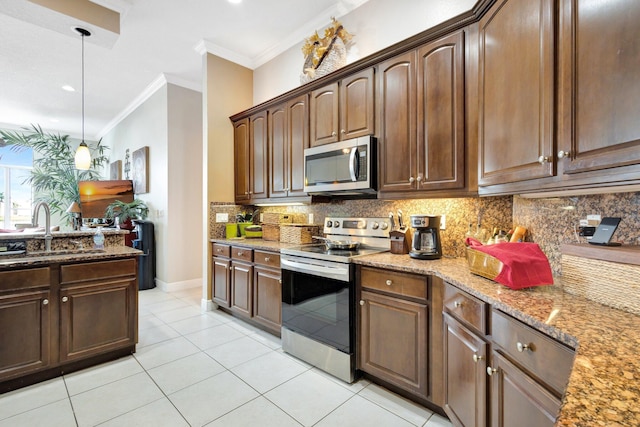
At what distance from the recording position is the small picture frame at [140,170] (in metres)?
5.05

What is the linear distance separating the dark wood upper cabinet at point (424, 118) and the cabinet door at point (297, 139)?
87 cm

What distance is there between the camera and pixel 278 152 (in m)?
3.31

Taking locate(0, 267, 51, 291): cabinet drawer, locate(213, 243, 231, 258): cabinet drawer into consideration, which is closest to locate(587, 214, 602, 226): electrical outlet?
locate(213, 243, 231, 258): cabinet drawer

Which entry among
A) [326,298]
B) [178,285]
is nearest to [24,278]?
[326,298]

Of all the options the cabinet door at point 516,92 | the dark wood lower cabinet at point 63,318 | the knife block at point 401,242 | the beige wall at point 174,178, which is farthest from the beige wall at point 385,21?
the dark wood lower cabinet at point 63,318

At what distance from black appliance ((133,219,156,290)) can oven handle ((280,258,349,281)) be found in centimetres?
321

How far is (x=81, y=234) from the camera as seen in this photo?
259 cm

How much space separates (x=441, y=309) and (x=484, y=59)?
58.2 inches

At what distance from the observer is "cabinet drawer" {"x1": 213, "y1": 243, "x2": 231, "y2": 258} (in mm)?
3367

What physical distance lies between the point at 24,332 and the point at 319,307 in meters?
2.07

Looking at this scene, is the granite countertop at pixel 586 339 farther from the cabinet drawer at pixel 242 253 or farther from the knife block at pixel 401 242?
the cabinet drawer at pixel 242 253

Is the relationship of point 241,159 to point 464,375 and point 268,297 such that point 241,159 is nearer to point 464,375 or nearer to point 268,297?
point 268,297

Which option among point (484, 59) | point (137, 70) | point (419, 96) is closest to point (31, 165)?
point (137, 70)

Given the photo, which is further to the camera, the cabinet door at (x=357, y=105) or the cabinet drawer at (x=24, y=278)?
the cabinet door at (x=357, y=105)
